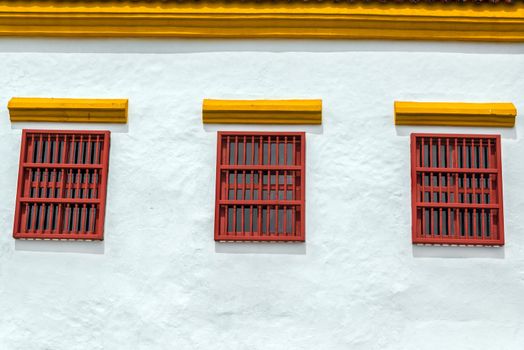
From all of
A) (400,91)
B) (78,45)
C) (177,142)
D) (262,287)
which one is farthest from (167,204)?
(400,91)

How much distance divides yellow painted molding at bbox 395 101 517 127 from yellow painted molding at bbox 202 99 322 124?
3.26 feet

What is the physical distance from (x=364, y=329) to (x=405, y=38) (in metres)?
3.42

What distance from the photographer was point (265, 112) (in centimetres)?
1009

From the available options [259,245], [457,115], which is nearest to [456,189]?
[457,115]

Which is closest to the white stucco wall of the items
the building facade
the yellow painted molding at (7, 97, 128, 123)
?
the building facade

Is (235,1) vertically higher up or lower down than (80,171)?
higher up

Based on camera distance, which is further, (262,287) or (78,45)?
(78,45)

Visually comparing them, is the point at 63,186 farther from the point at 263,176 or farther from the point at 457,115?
the point at 457,115

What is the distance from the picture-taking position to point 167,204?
10.0m

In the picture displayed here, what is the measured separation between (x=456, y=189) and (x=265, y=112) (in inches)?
91.1

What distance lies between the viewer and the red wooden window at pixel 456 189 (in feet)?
32.0

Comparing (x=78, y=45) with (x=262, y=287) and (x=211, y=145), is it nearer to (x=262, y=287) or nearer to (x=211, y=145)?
(x=211, y=145)

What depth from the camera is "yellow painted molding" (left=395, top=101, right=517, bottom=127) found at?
10008 mm

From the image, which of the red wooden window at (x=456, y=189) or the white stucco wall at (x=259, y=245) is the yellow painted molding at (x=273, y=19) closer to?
the white stucco wall at (x=259, y=245)
